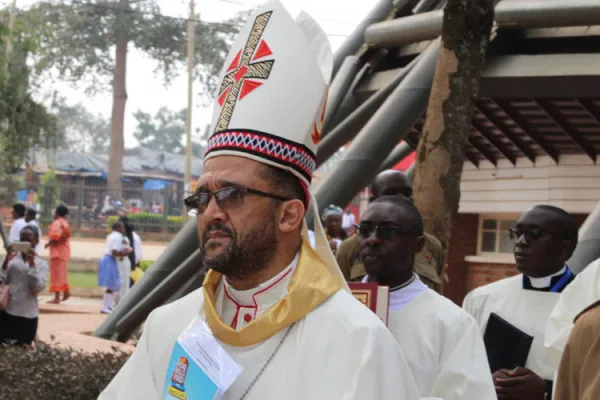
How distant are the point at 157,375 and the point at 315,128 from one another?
89 centimetres

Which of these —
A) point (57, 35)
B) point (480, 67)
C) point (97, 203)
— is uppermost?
point (57, 35)

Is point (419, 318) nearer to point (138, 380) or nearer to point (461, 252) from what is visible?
point (138, 380)

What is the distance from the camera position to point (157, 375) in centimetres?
339

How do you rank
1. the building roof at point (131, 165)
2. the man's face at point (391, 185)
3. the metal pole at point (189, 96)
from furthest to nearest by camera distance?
the building roof at point (131, 165) → the metal pole at point (189, 96) → the man's face at point (391, 185)

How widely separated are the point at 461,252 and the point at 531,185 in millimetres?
1882

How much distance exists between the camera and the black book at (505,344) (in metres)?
5.79

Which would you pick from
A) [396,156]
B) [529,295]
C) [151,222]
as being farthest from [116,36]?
[529,295]

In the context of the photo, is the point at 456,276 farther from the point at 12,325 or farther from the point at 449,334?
the point at 449,334

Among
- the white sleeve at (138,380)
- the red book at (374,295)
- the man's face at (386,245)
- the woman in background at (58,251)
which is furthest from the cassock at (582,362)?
the woman in background at (58,251)

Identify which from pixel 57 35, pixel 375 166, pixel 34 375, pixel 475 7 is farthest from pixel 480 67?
pixel 57 35

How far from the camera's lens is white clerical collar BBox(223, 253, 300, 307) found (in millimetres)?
3324

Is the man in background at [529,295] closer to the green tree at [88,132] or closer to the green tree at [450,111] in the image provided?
the green tree at [450,111]

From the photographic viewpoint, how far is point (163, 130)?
9850 cm

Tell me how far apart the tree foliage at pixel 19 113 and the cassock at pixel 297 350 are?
22.7 m
